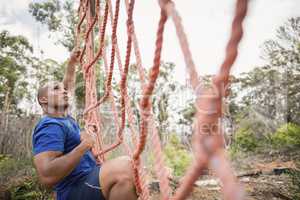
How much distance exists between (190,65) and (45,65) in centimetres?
984

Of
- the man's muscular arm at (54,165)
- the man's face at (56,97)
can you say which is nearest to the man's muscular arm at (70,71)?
the man's face at (56,97)

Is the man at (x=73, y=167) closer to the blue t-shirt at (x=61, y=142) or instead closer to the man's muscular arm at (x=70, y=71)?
the blue t-shirt at (x=61, y=142)

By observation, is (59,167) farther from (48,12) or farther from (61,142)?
(48,12)

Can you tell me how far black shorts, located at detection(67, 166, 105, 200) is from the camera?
1.18m

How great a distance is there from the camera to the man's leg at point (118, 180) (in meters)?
1.12

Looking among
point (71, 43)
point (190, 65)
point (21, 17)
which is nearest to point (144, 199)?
point (190, 65)

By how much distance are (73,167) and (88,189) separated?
0.14m

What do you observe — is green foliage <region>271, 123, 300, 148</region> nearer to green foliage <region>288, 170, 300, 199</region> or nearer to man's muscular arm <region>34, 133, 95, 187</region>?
green foliage <region>288, 170, 300, 199</region>

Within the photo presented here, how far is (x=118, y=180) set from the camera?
3.76 ft

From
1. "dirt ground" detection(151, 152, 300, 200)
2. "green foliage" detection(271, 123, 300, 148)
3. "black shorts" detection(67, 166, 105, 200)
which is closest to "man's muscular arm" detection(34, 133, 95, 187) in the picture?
"black shorts" detection(67, 166, 105, 200)

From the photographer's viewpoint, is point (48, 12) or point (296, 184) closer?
point (296, 184)

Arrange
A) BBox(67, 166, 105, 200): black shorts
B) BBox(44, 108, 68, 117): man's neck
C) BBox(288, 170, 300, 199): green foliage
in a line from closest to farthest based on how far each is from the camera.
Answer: BBox(67, 166, 105, 200): black shorts < BBox(44, 108, 68, 117): man's neck < BBox(288, 170, 300, 199): green foliage

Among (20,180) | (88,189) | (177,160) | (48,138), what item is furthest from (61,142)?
(177,160)

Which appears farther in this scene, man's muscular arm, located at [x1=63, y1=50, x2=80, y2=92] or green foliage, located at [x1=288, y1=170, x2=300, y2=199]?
green foliage, located at [x1=288, y1=170, x2=300, y2=199]
